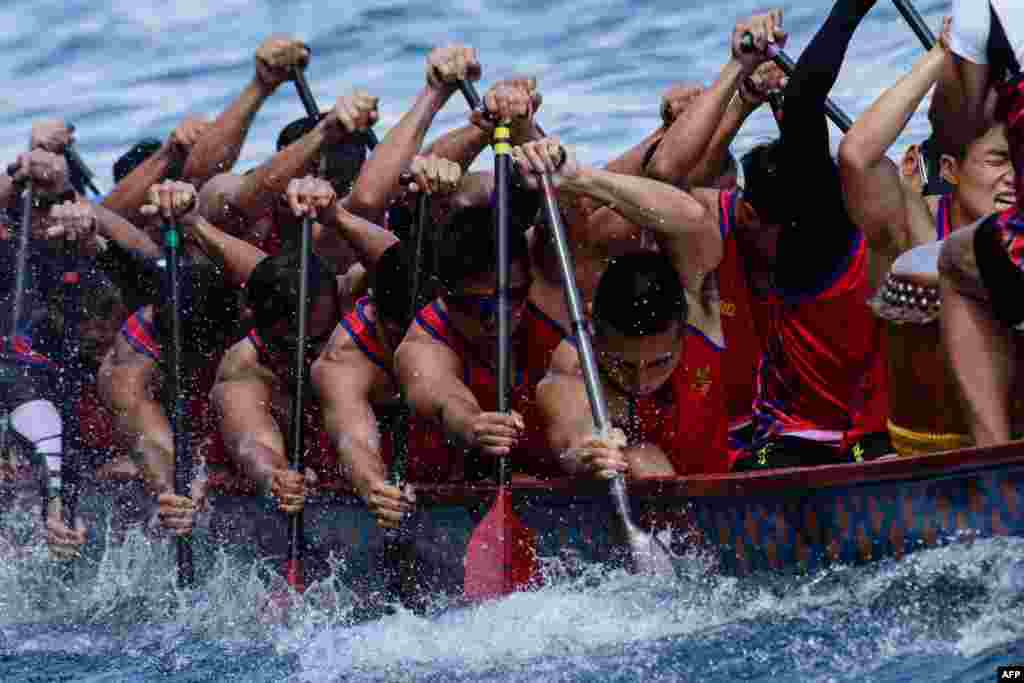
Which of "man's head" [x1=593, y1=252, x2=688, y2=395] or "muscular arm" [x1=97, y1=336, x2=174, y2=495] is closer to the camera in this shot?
"man's head" [x1=593, y1=252, x2=688, y2=395]

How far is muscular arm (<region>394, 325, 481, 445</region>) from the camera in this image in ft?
13.5

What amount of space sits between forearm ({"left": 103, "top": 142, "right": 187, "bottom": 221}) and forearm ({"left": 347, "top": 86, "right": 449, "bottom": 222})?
4.50ft

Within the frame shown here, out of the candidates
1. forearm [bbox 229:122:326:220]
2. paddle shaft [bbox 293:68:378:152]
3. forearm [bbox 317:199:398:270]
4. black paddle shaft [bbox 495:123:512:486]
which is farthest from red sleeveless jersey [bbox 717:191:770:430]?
paddle shaft [bbox 293:68:378:152]

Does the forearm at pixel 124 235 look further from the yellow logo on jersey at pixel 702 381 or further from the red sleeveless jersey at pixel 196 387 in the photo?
the yellow logo on jersey at pixel 702 381

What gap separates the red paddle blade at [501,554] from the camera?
3.93 metres

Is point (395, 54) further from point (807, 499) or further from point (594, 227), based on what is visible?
point (807, 499)

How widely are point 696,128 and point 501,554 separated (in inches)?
50.5

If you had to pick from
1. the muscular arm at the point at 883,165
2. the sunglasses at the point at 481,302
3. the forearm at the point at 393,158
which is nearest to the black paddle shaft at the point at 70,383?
the forearm at the point at 393,158

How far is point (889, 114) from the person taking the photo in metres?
3.35

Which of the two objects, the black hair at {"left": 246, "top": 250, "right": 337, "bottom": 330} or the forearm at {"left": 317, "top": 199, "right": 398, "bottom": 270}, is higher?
the forearm at {"left": 317, "top": 199, "right": 398, "bottom": 270}

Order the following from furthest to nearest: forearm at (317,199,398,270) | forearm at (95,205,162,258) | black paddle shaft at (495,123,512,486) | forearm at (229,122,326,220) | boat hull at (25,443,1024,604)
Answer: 1. forearm at (95,205,162,258)
2. forearm at (229,122,326,220)
3. forearm at (317,199,398,270)
4. black paddle shaft at (495,123,512,486)
5. boat hull at (25,443,1024,604)

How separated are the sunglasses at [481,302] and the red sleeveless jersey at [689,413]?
1.53 ft

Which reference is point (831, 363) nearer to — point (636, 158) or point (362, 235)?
point (636, 158)

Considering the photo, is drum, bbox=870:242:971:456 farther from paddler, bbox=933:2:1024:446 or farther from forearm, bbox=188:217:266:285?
forearm, bbox=188:217:266:285
